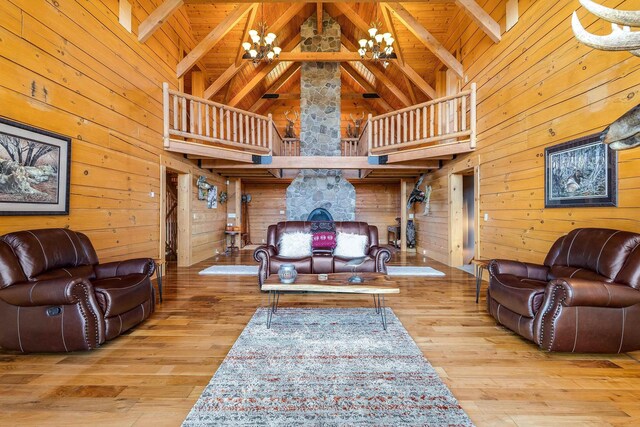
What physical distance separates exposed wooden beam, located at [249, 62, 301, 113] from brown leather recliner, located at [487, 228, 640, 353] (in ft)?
31.1

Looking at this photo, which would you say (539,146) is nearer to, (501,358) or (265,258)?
(501,358)

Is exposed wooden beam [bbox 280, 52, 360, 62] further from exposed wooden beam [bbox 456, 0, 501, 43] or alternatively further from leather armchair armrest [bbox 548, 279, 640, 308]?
leather armchair armrest [bbox 548, 279, 640, 308]

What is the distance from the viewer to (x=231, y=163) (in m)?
7.31

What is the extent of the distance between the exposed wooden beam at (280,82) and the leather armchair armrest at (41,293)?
9.35m

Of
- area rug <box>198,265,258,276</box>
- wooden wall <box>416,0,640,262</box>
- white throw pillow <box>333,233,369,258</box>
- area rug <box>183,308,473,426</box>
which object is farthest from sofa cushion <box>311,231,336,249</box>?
wooden wall <box>416,0,640,262</box>

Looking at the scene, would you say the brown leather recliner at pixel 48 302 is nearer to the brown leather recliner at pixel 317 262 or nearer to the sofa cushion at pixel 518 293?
the brown leather recliner at pixel 317 262

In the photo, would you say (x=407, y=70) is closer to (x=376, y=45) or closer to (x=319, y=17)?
(x=376, y=45)

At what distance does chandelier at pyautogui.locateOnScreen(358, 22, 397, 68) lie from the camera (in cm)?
627

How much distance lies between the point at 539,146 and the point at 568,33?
1244mm

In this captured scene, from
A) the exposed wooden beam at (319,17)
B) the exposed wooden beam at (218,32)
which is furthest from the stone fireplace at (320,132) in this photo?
the exposed wooden beam at (218,32)

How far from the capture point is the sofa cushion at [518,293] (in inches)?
101

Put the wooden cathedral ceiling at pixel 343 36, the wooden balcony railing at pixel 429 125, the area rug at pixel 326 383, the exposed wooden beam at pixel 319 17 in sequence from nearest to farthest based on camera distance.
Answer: the area rug at pixel 326 383
the wooden balcony railing at pixel 429 125
the wooden cathedral ceiling at pixel 343 36
the exposed wooden beam at pixel 319 17

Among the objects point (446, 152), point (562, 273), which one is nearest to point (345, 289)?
point (562, 273)

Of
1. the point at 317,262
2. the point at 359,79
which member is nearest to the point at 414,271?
the point at 317,262
